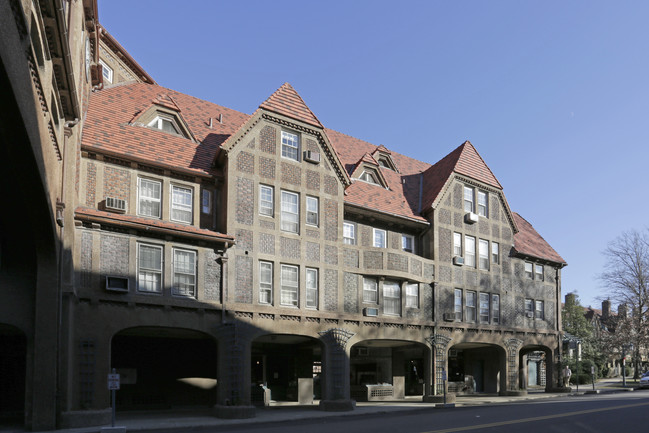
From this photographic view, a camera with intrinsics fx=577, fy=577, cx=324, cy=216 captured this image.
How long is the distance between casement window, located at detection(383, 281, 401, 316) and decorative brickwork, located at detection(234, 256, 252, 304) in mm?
7455

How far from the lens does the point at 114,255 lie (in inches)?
768

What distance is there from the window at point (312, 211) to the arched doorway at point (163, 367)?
6473 millimetres

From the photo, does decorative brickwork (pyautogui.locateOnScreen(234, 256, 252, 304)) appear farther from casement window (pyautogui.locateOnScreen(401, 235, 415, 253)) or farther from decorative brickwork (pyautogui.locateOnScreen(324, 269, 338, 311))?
casement window (pyautogui.locateOnScreen(401, 235, 415, 253))

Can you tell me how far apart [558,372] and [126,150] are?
94.7 feet

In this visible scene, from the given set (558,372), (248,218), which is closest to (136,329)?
(248,218)

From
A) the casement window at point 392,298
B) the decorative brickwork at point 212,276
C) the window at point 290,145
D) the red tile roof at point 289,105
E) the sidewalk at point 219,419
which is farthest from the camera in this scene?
the casement window at point 392,298

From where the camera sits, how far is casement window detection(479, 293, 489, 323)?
103 ft

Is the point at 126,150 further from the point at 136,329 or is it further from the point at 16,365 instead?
the point at 16,365

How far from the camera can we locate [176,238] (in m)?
20.9

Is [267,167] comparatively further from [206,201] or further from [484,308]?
[484,308]

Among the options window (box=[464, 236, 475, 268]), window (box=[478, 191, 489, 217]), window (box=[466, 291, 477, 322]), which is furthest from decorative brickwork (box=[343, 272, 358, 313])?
window (box=[478, 191, 489, 217])

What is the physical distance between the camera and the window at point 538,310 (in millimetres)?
35156

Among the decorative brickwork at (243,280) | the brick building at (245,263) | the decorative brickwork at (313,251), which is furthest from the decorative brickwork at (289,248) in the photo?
the decorative brickwork at (243,280)

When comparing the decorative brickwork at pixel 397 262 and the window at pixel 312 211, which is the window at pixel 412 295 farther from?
the window at pixel 312 211
